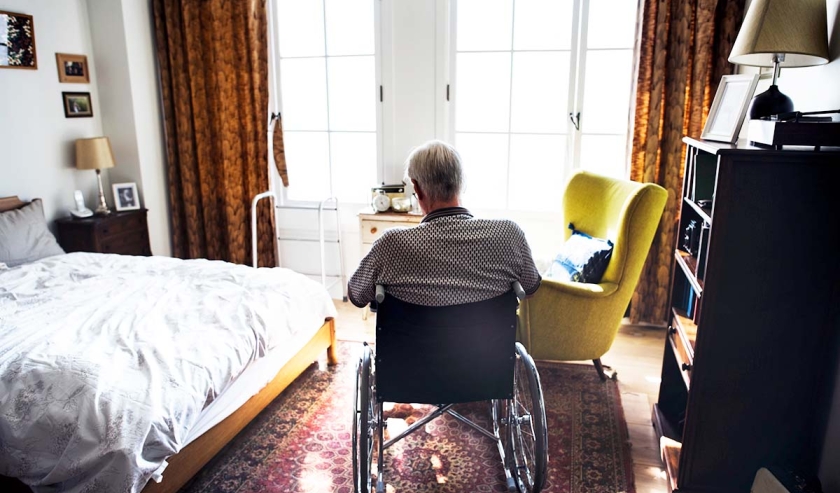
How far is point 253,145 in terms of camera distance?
160 inches

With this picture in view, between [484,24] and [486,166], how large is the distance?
0.90 meters

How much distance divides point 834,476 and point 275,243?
349 centimetres

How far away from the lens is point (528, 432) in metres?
2.26

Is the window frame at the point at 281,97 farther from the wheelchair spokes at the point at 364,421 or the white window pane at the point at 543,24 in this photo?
the wheelchair spokes at the point at 364,421

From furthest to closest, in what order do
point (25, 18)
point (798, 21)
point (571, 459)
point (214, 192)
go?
point (214, 192), point (25, 18), point (571, 459), point (798, 21)

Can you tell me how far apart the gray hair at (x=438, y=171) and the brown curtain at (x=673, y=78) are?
1874 mm

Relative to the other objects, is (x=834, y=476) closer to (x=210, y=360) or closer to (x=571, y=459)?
(x=571, y=459)

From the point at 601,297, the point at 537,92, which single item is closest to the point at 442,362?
the point at 601,297

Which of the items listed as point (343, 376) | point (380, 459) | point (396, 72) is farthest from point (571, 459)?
point (396, 72)

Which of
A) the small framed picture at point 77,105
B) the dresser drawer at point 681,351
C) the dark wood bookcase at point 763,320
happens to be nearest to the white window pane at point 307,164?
the small framed picture at point 77,105

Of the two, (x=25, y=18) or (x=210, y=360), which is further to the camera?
(x=25, y=18)

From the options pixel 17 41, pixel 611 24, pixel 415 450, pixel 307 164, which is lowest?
pixel 415 450

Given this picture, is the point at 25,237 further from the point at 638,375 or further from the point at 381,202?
the point at 638,375

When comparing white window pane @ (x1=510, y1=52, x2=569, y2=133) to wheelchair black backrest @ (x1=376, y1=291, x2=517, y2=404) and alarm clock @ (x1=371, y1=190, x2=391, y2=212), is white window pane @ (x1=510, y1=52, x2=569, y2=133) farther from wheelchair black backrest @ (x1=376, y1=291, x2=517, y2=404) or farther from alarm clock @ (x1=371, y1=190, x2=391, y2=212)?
wheelchair black backrest @ (x1=376, y1=291, x2=517, y2=404)
